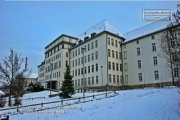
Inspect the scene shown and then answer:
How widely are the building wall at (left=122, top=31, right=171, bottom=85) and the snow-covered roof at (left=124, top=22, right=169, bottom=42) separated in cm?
120

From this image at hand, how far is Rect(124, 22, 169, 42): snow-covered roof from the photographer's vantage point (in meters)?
39.2

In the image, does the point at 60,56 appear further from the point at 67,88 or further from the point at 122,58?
the point at 67,88

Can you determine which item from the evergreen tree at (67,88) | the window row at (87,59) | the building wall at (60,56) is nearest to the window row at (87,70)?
the window row at (87,59)

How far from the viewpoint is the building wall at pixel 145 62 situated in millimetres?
Result: 37125

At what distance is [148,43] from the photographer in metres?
40.0

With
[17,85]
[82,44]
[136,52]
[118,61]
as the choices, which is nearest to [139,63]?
[136,52]

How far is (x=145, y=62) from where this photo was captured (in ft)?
132

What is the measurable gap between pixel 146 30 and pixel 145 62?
757 centimetres

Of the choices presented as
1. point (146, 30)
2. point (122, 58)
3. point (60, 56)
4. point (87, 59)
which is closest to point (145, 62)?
point (122, 58)

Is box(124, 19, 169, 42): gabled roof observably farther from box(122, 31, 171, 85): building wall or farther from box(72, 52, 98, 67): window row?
box(72, 52, 98, 67): window row

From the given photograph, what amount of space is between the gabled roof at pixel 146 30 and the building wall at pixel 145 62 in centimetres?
114

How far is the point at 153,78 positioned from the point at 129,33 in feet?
49.5

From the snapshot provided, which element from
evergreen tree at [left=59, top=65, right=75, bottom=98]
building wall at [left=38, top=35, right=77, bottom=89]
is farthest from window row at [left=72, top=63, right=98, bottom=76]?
evergreen tree at [left=59, top=65, right=75, bottom=98]

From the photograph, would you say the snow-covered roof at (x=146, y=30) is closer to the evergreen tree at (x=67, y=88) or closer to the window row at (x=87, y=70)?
the window row at (x=87, y=70)
